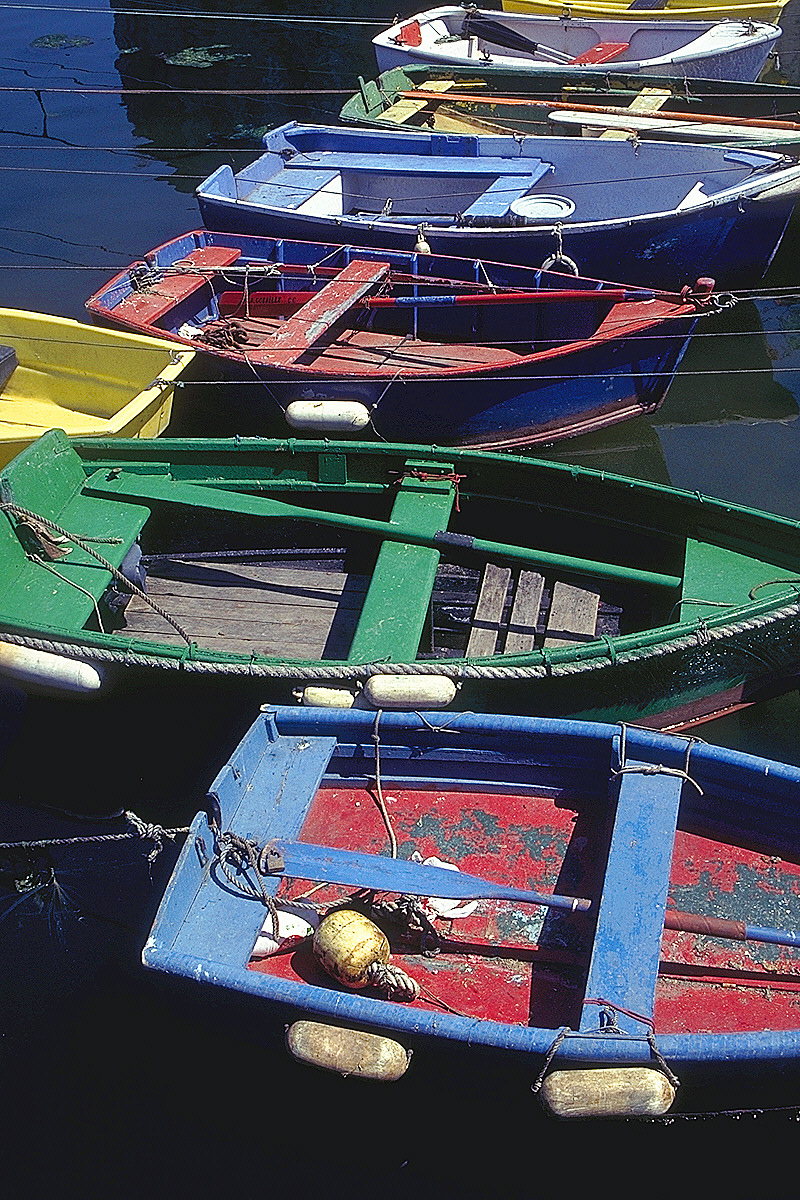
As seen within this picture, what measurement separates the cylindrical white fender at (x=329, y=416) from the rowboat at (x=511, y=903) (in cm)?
341

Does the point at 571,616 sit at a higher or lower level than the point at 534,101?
lower

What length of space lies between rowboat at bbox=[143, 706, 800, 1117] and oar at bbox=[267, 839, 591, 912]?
0.04 feet

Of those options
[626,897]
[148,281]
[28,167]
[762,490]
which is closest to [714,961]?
[626,897]

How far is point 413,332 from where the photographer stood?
11.3m

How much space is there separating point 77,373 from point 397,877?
23.6 ft

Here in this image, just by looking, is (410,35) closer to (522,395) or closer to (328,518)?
(522,395)

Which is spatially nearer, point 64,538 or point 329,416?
point 64,538

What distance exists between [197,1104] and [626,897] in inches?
112

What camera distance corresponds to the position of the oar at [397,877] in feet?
16.6

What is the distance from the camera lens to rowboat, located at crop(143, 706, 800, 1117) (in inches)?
174

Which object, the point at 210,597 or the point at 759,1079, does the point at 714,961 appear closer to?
the point at 759,1079

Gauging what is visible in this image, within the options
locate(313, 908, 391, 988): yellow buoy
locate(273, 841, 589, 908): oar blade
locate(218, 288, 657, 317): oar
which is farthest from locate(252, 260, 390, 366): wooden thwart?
locate(313, 908, 391, 988): yellow buoy

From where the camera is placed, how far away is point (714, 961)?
525 centimetres

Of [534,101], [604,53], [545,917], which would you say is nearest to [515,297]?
[534,101]
